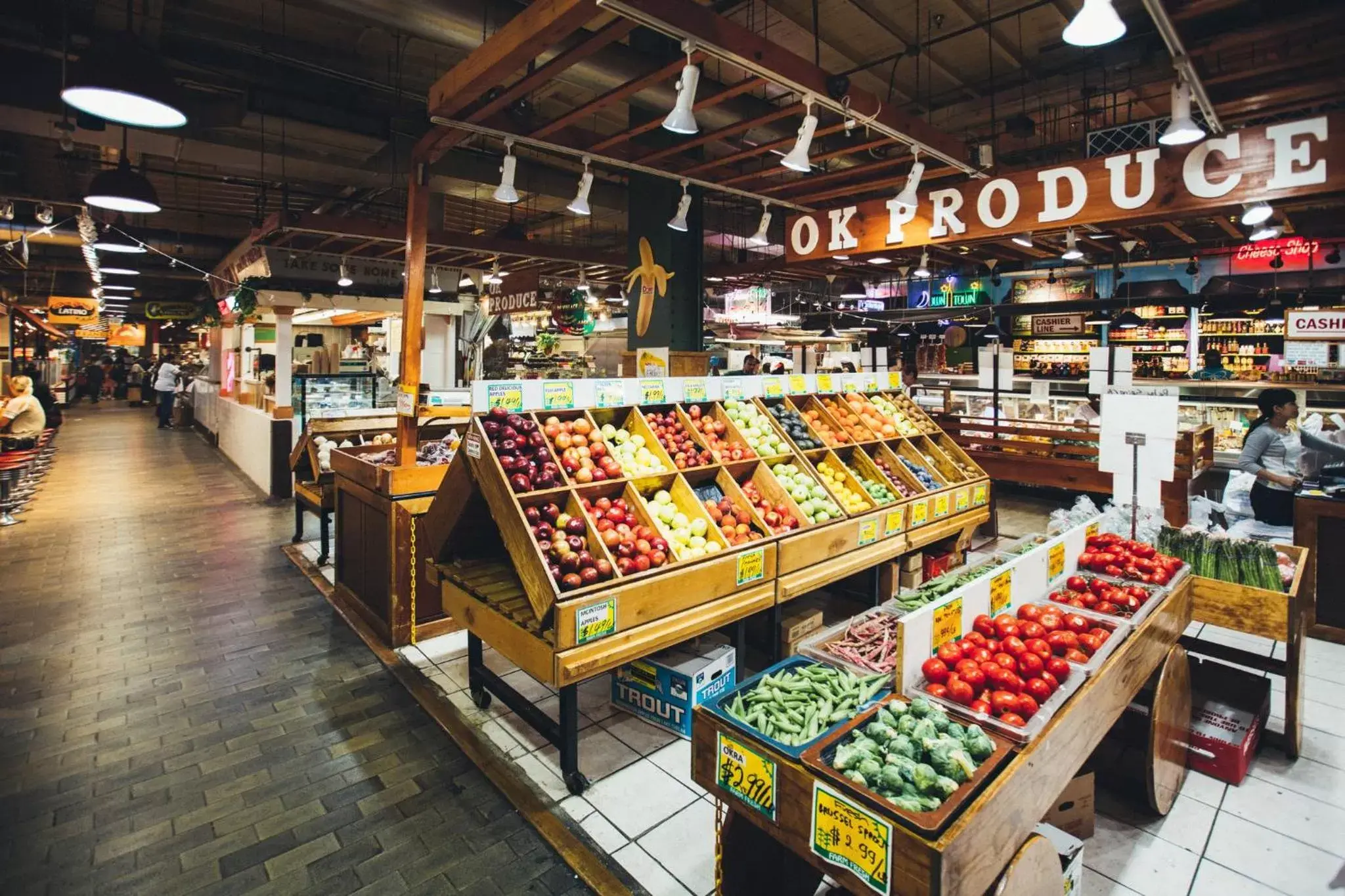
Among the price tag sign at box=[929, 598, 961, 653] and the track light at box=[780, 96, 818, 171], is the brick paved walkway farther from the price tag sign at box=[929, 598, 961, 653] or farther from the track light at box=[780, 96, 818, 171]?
the track light at box=[780, 96, 818, 171]

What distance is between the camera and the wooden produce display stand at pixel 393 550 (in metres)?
4.53

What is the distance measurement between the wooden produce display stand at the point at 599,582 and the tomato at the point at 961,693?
4.63ft

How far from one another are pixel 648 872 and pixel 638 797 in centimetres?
48

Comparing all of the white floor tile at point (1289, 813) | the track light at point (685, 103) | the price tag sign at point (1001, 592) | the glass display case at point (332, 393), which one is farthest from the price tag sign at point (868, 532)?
the glass display case at point (332, 393)

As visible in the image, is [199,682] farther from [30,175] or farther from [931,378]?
[931,378]

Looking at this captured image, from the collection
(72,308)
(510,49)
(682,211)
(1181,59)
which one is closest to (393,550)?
(510,49)

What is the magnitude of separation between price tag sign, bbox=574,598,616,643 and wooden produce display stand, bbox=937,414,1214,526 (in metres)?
6.50

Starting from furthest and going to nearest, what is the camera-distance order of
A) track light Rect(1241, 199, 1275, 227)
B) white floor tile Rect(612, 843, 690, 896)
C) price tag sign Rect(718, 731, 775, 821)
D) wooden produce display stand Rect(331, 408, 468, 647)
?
wooden produce display stand Rect(331, 408, 468, 647)
track light Rect(1241, 199, 1275, 227)
white floor tile Rect(612, 843, 690, 896)
price tag sign Rect(718, 731, 775, 821)

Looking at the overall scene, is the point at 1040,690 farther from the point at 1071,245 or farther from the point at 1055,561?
the point at 1071,245

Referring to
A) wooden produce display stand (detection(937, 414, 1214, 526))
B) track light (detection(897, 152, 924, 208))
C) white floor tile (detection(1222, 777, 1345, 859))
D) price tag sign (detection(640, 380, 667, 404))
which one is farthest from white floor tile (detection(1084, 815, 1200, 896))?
wooden produce display stand (detection(937, 414, 1214, 526))

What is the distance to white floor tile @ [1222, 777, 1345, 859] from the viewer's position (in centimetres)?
278

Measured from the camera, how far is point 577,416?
4137 mm

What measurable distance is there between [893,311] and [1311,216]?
816 centimetres

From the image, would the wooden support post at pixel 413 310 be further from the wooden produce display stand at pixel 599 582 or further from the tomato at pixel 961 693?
the tomato at pixel 961 693
